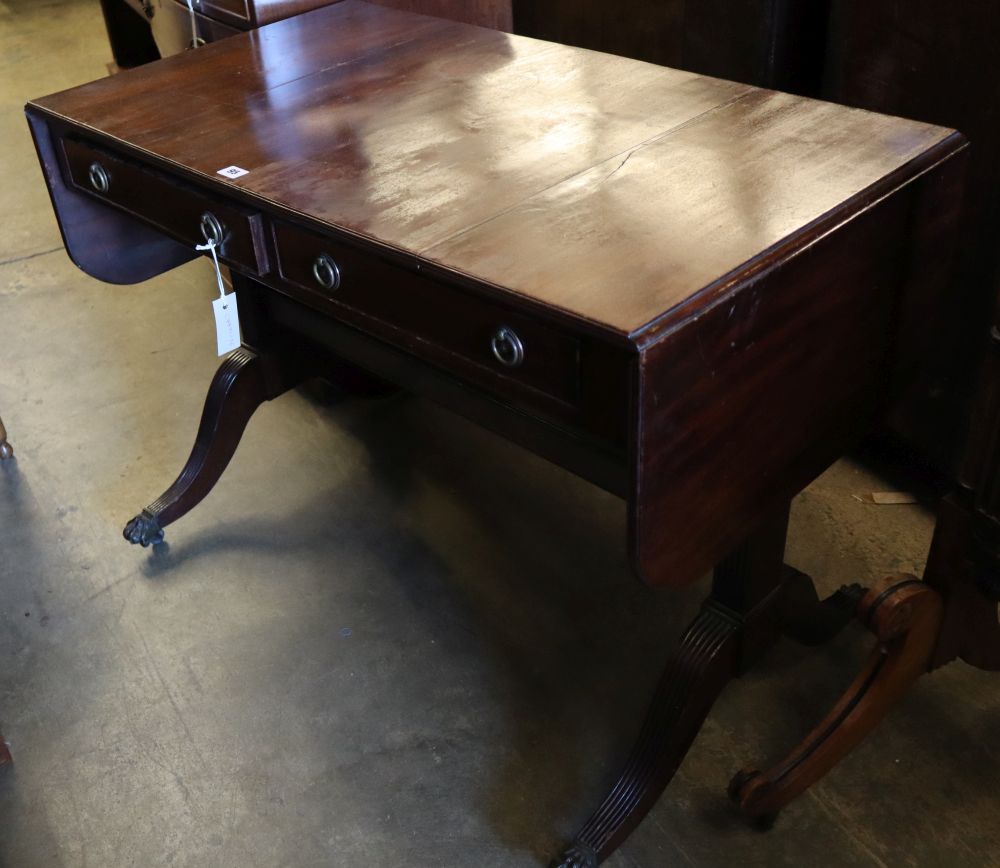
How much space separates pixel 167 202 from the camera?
1.53 m

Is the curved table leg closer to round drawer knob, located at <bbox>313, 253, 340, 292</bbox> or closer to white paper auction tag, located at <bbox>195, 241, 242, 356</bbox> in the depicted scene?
round drawer knob, located at <bbox>313, 253, 340, 292</bbox>

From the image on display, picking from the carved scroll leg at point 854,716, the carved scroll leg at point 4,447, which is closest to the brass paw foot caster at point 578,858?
the carved scroll leg at point 854,716

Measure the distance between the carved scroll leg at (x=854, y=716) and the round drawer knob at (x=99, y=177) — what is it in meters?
1.20

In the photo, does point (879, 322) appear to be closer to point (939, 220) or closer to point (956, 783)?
point (939, 220)

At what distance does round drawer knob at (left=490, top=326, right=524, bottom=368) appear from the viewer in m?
1.14

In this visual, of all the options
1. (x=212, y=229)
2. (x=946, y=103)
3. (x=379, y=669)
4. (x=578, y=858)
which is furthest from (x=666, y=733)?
(x=946, y=103)

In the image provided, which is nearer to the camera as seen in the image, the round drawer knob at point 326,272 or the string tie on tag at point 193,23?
the round drawer knob at point 326,272

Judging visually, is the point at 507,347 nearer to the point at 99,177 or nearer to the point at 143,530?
the point at 99,177

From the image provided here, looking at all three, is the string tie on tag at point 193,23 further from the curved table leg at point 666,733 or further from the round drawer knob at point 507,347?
the curved table leg at point 666,733

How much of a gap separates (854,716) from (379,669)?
725 mm

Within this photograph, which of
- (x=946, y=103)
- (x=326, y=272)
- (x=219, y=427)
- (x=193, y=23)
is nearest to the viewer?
(x=326, y=272)

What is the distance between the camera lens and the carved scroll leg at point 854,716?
1383 mm

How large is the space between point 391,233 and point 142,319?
1769 mm

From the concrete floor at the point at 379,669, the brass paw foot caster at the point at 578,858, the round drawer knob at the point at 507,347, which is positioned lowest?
the concrete floor at the point at 379,669
